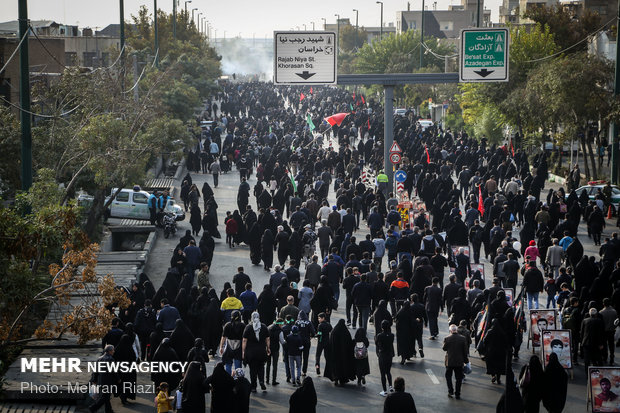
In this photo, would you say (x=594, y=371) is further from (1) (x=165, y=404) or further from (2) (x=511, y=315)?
(1) (x=165, y=404)

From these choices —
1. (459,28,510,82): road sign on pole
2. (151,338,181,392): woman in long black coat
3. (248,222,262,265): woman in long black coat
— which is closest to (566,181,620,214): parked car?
(459,28,510,82): road sign on pole

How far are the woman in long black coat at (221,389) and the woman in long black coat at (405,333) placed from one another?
13.2ft

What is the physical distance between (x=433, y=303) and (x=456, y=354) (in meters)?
3.02

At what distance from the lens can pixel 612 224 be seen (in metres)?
30.5

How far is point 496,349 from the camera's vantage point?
15.3 metres

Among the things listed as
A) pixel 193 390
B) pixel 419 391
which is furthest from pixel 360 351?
pixel 193 390

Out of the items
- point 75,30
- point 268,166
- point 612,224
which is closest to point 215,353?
point 612,224

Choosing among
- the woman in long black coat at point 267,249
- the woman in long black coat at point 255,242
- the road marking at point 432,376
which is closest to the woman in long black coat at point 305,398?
the road marking at point 432,376

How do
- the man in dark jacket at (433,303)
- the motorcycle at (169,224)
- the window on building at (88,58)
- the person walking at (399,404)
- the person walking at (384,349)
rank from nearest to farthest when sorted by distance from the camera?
the person walking at (399,404), the person walking at (384,349), the man in dark jacket at (433,303), the motorcycle at (169,224), the window on building at (88,58)

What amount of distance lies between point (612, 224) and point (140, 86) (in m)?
20.7

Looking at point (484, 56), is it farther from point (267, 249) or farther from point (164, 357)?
point (164, 357)

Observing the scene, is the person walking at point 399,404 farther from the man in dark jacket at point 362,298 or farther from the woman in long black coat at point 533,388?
the man in dark jacket at point 362,298

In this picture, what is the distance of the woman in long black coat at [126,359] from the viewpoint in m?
14.3

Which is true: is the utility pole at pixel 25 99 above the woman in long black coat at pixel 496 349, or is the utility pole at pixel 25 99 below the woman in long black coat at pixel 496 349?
above
